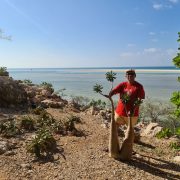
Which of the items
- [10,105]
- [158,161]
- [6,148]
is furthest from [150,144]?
[10,105]

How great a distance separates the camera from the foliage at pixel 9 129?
8.88 metres

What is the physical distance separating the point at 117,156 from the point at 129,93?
1.49 metres

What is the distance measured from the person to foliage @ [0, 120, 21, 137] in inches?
125

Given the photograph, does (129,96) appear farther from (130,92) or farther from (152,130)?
(152,130)

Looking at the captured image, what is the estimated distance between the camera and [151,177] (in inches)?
256

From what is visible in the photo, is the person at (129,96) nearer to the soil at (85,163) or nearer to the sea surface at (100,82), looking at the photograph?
the soil at (85,163)

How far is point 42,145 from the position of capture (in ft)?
24.3

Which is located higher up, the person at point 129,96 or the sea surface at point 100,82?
the person at point 129,96

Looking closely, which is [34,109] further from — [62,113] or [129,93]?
[129,93]

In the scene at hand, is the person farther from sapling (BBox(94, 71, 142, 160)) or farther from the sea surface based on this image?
the sea surface

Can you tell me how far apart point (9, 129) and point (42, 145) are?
220 cm

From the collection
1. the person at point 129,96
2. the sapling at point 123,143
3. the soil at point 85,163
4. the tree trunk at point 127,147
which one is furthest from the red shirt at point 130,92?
the soil at point 85,163

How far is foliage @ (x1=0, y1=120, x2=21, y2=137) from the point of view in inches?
349

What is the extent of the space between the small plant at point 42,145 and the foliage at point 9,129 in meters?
1.16
